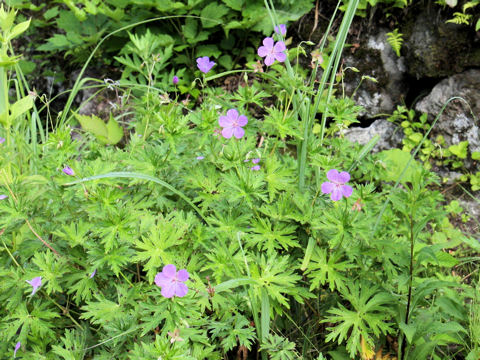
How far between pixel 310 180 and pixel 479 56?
1.84 m

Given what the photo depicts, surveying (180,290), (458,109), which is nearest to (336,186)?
(180,290)

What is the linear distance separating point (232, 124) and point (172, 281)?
0.55 metres

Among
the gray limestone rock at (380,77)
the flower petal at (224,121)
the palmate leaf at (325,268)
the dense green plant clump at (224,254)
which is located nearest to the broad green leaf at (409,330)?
the dense green plant clump at (224,254)

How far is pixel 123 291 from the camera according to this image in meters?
1.42

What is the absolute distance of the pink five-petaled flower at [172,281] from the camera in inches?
43.4

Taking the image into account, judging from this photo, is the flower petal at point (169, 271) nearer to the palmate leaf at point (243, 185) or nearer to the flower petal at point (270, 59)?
the palmate leaf at point (243, 185)

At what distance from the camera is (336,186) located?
1.33 metres

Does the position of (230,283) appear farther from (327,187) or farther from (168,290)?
(327,187)

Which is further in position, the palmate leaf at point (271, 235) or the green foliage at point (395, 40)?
the green foliage at point (395, 40)

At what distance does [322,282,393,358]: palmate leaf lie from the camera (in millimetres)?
1409

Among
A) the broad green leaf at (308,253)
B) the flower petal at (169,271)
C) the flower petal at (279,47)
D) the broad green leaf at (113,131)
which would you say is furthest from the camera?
the broad green leaf at (113,131)

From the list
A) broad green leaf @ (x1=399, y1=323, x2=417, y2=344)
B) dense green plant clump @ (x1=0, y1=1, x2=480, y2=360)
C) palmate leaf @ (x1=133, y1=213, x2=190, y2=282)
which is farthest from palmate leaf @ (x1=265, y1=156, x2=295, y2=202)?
broad green leaf @ (x1=399, y1=323, x2=417, y2=344)

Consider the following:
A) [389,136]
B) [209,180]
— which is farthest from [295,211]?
[389,136]

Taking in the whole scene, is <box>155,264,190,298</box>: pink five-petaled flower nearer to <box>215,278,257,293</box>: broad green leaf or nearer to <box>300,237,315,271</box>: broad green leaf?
<box>215,278,257,293</box>: broad green leaf
